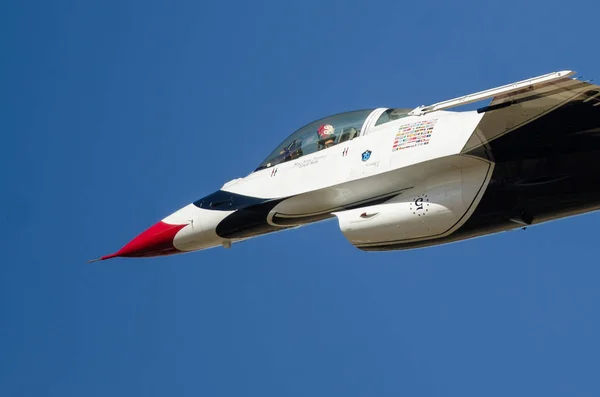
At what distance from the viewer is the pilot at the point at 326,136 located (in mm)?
20172

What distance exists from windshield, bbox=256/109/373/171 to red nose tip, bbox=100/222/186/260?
2.31m

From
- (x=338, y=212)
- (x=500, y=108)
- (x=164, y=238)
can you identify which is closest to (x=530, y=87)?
(x=500, y=108)

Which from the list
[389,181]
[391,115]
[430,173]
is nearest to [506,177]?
[430,173]

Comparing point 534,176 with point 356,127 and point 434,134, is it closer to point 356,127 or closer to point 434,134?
point 434,134

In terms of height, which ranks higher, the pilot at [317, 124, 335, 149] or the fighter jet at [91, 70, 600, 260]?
the pilot at [317, 124, 335, 149]

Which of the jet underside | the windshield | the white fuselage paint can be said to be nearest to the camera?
the jet underside

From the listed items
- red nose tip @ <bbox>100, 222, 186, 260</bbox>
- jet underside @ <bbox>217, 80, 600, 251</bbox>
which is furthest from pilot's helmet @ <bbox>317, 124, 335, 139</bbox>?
red nose tip @ <bbox>100, 222, 186, 260</bbox>

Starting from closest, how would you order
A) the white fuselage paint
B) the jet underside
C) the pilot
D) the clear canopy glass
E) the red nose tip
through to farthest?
the jet underside → the white fuselage paint → the clear canopy glass → the pilot → the red nose tip

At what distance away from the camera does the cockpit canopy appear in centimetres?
1988

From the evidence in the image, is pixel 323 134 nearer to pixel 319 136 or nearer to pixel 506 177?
pixel 319 136

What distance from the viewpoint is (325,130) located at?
20406 mm

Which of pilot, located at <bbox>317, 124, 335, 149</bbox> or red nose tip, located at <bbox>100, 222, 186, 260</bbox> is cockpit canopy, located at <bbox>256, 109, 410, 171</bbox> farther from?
red nose tip, located at <bbox>100, 222, 186, 260</bbox>

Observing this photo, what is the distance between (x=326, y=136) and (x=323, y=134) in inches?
4.1

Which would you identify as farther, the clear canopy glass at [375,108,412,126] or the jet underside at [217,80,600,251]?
the clear canopy glass at [375,108,412,126]
